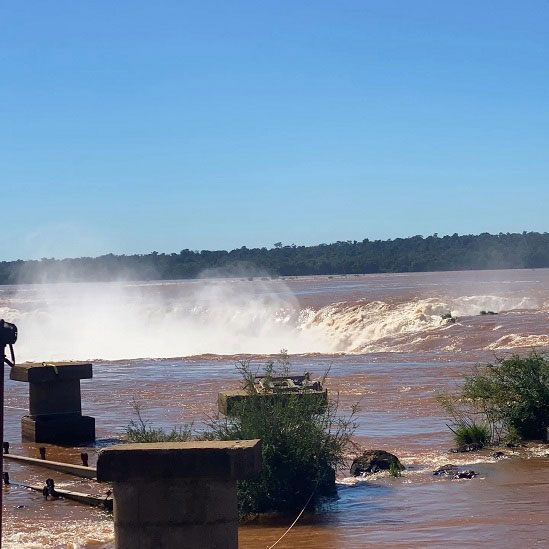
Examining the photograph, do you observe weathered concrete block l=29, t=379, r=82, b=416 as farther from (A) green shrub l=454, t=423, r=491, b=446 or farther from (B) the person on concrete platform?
(A) green shrub l=454, t=423, r=491, b=446

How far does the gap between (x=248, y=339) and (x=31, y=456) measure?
3872 cm

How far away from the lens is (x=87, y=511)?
34.7 feet

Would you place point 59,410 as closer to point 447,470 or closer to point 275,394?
point 275,394

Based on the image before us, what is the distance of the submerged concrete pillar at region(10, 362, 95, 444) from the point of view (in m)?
15.2

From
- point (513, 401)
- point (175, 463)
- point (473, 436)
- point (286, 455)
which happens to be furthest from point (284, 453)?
point (513, 401)

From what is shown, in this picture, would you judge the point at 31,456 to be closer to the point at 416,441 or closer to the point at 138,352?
the point at 416,441

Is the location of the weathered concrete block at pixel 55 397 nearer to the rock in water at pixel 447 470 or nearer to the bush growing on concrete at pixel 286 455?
the bush growing on concrete at pixel 286 455

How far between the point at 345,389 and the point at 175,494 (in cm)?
1853

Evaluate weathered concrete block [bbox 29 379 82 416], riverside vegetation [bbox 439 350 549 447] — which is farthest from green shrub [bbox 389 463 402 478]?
weathered concrete block [bbox 29 379 82 416]

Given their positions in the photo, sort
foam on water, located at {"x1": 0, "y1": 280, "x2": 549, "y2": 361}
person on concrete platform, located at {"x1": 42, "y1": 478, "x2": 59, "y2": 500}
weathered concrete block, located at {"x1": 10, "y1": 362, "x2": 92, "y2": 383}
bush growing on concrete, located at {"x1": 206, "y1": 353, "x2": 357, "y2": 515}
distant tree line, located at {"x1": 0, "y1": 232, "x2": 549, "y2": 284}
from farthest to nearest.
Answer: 1. distant tree line, located at {"x1": 0, "y1": 232, "x2": 549, "y2": 284}
2. foam on water, located at {"x1": 0, "y1": 280, "x2": 549, "y2": 361}
3. weathered concrete block, located at {"x1": 10, "y1": 362, "x2": 92, "y2": 383}
4. person on concrete platform, located at {"x1": 42, "y1": 478, "x2": 59, "y2": 500}
5. bush growing on concrete, located at {"x1": 206, "y1": 353, "x2": 357, "y2": 515}

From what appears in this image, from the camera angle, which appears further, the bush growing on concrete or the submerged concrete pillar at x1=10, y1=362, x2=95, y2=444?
the submerged concrete pillar at x1=10, y1=362, x2=95, y2=444

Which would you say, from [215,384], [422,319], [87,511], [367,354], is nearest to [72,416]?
[87,511]

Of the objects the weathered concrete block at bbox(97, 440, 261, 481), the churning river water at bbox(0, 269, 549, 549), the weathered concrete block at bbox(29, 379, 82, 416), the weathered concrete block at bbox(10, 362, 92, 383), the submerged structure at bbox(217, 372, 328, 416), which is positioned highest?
the weathered concrete block at bbox(97, 440, 261, 481)

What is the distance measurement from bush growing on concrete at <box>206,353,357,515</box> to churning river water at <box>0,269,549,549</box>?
0.80ft
